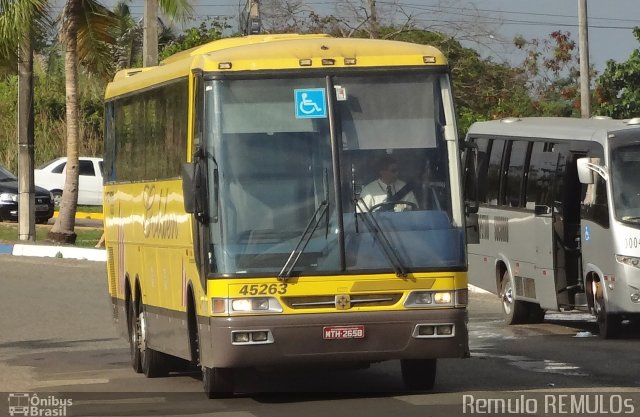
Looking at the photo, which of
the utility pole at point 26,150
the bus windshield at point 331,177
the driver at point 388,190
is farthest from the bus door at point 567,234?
the utility pole at point 26,150

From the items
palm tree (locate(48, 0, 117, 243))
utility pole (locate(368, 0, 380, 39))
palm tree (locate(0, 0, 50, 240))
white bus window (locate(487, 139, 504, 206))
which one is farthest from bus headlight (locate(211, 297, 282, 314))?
utility pole (locate(368, 0, 380, 39))

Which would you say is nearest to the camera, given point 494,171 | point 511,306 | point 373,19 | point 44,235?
point 511,306

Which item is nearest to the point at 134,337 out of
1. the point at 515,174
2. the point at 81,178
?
→ the point at 515,174

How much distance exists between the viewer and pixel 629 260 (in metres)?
17.3

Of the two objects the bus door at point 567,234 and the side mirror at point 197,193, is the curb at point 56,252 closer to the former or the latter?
the bus door at point 567,234

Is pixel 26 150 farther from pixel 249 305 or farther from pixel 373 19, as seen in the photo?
pixel 249 305

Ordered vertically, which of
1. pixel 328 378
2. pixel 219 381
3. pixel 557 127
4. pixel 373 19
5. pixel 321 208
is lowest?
pixel 328 378

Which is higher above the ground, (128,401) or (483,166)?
(483,166)

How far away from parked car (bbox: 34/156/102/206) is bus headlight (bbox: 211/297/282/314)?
35.1 m

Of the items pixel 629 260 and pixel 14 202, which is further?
pixel 14 202

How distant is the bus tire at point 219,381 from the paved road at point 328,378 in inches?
4.2

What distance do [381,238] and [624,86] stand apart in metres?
24.1

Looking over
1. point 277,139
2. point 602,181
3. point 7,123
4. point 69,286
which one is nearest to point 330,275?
point 277,139

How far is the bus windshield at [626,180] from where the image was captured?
17.6 meters
